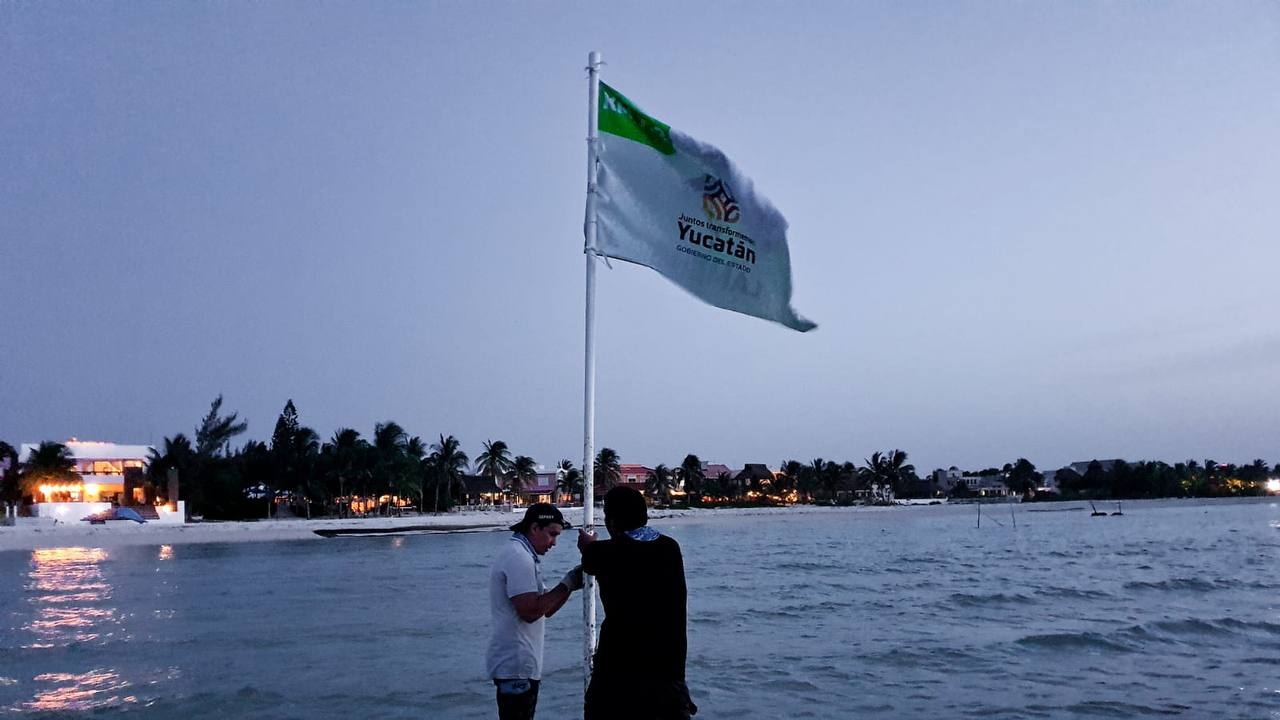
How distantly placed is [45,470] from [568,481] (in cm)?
7467

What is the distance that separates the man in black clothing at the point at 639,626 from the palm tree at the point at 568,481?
128 metres

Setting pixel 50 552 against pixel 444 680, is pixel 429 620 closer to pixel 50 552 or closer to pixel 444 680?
pixel 444 680

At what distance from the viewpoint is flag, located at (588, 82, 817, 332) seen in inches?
271

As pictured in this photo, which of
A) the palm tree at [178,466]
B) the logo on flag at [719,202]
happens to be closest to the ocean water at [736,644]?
the logo on flag at [719,202]

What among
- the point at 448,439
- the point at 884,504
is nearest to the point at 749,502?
the point at 884,504

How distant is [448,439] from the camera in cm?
10694

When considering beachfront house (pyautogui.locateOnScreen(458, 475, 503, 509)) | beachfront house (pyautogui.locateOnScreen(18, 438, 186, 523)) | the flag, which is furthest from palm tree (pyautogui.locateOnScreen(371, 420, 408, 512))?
the flag

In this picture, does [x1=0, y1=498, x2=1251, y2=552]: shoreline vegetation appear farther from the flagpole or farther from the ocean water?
the flagpole

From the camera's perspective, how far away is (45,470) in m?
71.5

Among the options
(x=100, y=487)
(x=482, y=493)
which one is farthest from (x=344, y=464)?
(x=482, y=493)

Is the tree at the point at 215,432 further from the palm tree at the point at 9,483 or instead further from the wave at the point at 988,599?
the wave at the point at 988,599

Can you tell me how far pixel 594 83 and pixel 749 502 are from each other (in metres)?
145

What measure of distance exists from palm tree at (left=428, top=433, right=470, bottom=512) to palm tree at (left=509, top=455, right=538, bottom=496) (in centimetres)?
1872

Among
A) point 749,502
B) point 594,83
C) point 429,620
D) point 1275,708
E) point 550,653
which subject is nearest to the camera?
point 594,83
